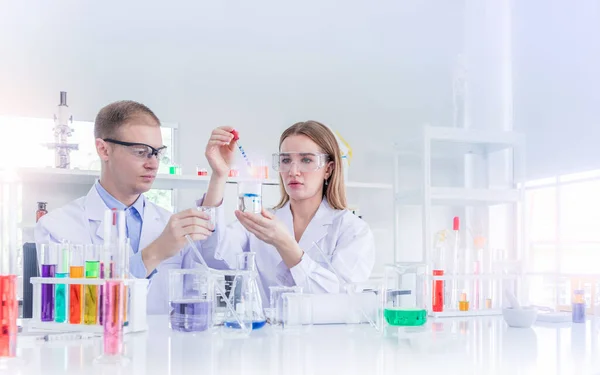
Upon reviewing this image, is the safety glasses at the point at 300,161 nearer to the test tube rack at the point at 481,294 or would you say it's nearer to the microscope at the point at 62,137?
the test tube rack at the point at 481,294

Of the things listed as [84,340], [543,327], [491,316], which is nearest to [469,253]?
[491,316]

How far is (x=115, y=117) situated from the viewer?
2457 millimetres

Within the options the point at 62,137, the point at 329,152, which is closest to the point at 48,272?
the point at 329,152

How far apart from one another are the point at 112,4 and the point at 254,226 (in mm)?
3185

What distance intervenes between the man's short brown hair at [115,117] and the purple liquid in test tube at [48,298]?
3.26ft

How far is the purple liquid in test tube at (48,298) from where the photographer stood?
1.53 m

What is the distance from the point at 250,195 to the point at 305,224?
2.15 ft

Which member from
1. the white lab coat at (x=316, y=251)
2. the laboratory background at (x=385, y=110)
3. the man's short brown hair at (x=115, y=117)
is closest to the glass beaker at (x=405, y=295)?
the laboratory background at (x=385, y=110)

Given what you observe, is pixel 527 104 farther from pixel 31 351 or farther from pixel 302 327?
pixel 31 351

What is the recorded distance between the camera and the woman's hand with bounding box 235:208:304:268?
182 centimetres

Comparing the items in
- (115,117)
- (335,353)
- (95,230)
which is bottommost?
(335,353)

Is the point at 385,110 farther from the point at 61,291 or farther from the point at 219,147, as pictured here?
the point at 61,291

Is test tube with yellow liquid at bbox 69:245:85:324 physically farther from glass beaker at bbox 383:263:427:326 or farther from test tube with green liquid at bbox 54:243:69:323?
glass beaker at bbox 383:263:427:326

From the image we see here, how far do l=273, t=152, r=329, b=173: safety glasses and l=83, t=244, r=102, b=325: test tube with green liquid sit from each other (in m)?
0.91
